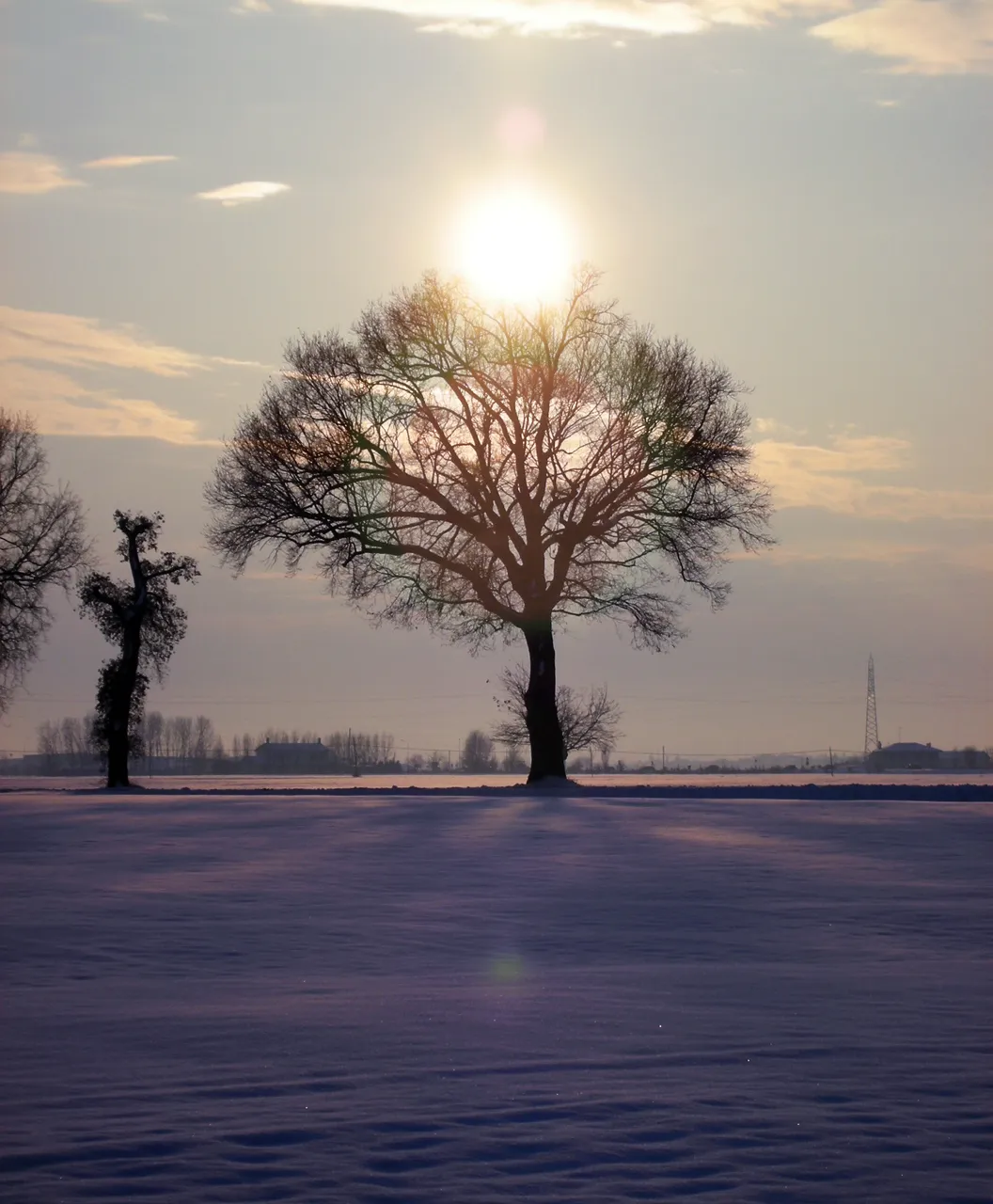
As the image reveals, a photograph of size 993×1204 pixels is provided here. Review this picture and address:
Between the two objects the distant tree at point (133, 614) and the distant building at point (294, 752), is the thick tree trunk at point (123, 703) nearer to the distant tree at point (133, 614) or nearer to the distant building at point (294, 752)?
the distant tree at point (133, 614)

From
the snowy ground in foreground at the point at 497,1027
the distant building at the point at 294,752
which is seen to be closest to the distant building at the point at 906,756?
the distant building at the point at 294,752

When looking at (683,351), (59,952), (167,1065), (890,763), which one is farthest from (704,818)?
(890,763)

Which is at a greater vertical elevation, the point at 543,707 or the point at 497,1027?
the point at 543,707

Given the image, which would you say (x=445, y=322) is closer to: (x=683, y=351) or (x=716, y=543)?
(x=683, y=351)

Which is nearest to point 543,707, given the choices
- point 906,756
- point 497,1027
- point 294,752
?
point 497,1027

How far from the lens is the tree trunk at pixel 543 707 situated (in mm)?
32062

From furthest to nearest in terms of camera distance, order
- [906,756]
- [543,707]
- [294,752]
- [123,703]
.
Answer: [294,752] → [906,756] → [123,703] → [543,707]

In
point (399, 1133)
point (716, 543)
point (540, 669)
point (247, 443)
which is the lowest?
point (399, 1133)

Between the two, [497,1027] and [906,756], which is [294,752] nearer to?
[906,756]

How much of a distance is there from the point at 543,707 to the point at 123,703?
12.0 metres

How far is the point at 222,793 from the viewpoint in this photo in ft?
89.7

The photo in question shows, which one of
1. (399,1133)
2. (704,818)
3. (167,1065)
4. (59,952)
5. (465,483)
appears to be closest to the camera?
(399,1133)

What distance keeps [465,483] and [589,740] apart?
33.1 meters

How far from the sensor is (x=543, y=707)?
32406 millimetres
